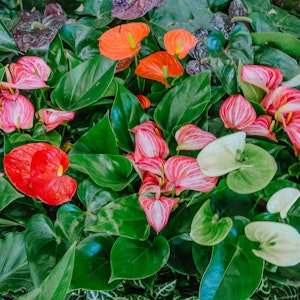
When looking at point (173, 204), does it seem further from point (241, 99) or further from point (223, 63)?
point (223, 63)

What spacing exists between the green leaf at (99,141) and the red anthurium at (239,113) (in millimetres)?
212

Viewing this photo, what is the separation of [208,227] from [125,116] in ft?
0.94

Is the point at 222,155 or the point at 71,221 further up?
the point at 222,155

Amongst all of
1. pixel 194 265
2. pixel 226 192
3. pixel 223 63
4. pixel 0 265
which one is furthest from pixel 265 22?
pixel 0 265

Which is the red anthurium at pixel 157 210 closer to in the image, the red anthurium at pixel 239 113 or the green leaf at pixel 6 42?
the red anthurium at pixel 239 113

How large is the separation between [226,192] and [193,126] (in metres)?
0.13

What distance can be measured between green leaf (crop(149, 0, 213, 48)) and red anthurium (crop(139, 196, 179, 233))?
0.51 m

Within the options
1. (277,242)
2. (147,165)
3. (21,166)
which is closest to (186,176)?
(147,165)

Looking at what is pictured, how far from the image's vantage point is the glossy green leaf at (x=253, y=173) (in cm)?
78

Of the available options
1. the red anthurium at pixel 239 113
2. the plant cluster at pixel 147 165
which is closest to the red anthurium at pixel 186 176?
the plant cluster at pixel 147 165

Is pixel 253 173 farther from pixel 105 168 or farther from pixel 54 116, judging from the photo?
pixel 54 116

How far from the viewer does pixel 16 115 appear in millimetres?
927

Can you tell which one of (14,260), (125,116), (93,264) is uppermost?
(125,116)

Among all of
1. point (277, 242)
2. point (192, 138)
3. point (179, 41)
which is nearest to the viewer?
point (277, 242)
